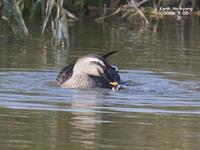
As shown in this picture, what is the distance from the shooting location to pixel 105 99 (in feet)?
36.1

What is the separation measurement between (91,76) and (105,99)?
1472mm

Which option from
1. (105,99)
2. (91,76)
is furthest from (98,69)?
(105,99)

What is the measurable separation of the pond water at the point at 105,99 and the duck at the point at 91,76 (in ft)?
0.57

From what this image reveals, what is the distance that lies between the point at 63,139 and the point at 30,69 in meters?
5.67

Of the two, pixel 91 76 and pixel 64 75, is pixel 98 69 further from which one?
pixel 64 75

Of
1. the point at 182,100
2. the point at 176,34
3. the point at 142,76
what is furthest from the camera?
the point at 176,34

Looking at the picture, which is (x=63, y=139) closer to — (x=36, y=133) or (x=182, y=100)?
(x=36, y=133)

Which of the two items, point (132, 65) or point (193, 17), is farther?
point (193, 17)

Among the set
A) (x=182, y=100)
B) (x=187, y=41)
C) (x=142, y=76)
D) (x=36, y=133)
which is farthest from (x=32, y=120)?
(x=187, y=41)

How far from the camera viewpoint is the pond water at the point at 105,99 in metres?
8.09

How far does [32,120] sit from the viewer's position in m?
9.07

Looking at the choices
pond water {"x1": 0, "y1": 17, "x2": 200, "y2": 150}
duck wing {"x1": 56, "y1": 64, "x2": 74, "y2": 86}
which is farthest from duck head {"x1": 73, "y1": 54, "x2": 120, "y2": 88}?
pond water {"x1": 0, "y1": 17, "x2": 200, "y2": 150}

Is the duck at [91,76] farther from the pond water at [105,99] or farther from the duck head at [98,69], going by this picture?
the pond water at [105,99]

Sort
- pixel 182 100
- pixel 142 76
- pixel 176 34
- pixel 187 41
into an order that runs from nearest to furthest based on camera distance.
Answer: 1. pixel 182 100
2. pixel 142 76
3. pixel 187 41
4. pixel 176 34
